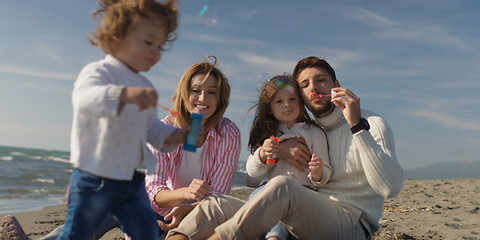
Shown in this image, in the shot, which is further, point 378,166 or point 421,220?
point 421,220

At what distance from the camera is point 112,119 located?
6.52ft

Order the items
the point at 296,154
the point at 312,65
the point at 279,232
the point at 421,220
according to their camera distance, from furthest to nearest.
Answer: the point at 421,220 → the point at 312,65 → the point at 296,154 → the point at 279,232

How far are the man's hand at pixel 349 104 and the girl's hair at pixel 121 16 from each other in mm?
1346

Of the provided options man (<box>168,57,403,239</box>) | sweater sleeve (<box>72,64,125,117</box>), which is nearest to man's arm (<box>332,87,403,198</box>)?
man (<box>168,57,403,239</box>)

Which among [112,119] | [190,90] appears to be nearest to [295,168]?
[190,90]

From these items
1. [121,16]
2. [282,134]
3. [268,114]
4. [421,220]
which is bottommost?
[421,220]

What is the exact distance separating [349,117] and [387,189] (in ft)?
1.80

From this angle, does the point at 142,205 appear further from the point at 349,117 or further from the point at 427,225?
the point at 427,225

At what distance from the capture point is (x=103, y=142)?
198 centimetres

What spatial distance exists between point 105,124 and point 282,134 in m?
1.83

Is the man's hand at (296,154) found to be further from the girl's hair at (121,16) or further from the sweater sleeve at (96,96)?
the sweater sleeve at (96,96)

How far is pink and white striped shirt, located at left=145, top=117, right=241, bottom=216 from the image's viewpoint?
125 inches

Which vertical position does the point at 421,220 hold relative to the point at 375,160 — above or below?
below

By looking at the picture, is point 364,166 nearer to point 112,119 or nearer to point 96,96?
point 112,119
